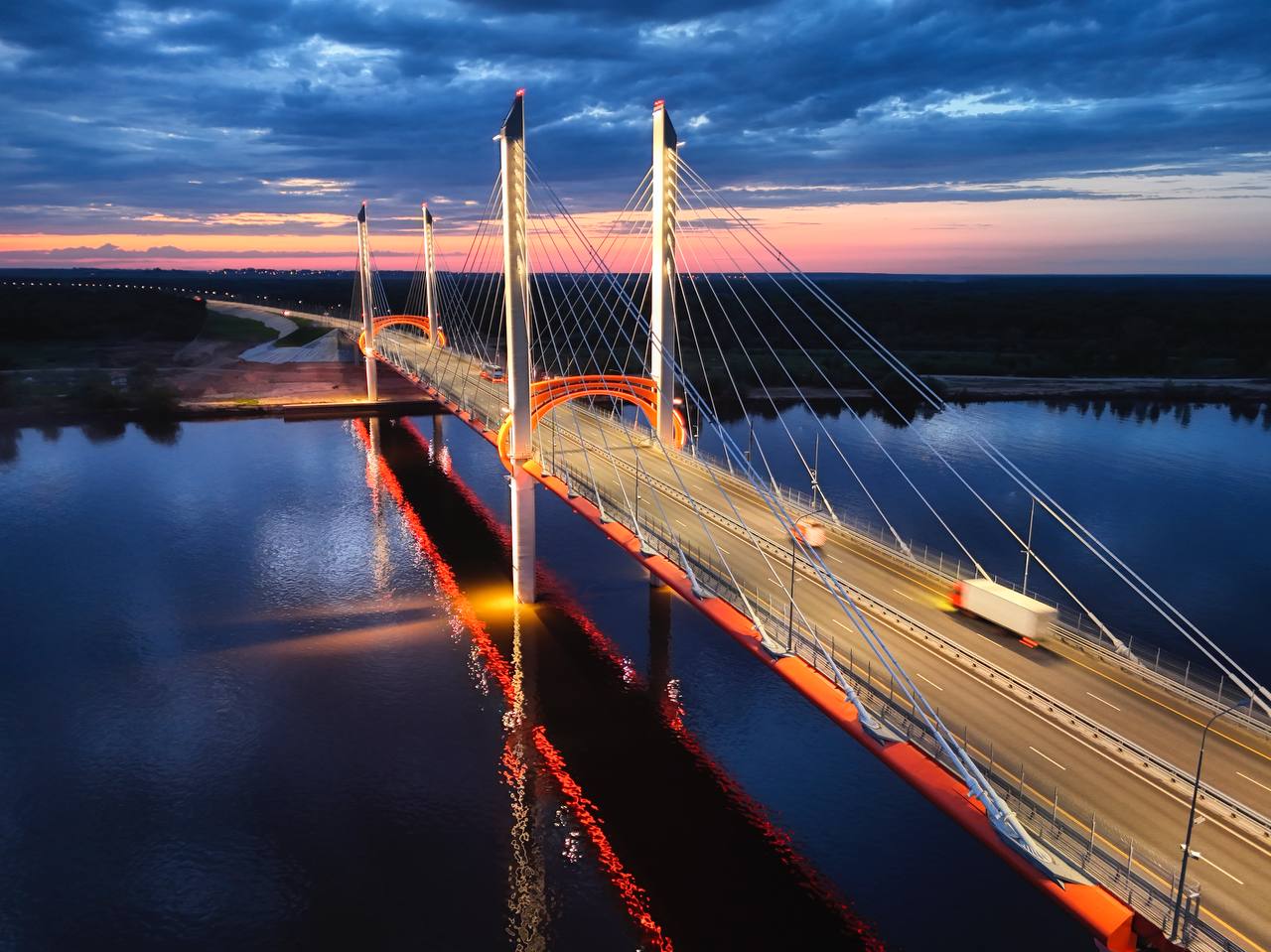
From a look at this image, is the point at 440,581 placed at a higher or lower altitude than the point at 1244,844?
lower

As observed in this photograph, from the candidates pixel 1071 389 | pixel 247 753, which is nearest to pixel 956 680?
pixel 247 753

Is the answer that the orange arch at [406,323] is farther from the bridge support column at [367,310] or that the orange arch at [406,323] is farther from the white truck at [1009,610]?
the white truck at [1009,610]

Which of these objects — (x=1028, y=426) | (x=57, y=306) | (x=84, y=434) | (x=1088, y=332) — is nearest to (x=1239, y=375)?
(x=1088, y=332)

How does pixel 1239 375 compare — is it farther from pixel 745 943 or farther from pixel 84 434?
pixel 84 434

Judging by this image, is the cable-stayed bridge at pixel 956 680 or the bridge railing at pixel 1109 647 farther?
the bridge railing at pixel 1109 647

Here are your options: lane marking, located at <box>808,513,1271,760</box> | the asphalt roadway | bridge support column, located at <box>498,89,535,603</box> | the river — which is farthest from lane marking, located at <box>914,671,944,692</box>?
bridge support column, located at <box>498,89,535,603</box>

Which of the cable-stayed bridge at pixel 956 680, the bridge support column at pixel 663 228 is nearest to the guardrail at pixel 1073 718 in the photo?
the cable-stayed bridge at pixel 956 680
